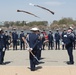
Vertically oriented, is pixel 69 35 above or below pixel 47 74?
above

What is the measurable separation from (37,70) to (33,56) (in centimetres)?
67

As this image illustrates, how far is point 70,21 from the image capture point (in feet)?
355

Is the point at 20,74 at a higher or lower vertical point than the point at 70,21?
lower

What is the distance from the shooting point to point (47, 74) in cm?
1493

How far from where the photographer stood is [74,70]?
49.6ft

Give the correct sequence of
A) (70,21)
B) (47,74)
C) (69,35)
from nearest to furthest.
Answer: (47,74) → (69,35) → (70,21)

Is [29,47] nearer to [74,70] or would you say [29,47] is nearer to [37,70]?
[37,70]

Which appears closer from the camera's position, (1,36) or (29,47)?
(29,47)

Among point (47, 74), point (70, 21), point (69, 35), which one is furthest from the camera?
point (70, 21)

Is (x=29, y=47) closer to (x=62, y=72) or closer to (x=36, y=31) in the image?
(x=36, y=31)

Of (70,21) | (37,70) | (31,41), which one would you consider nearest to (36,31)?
(31,41)

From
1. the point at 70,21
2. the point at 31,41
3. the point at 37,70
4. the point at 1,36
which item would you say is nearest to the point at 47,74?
the point at 37,70

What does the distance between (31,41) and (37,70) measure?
1315mm

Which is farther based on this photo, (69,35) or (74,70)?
(69,35)
